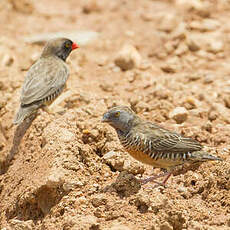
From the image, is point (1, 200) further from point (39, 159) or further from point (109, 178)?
point (109, 178)

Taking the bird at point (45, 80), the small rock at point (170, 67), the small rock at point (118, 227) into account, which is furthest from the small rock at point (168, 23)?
the small rock at point (118, 227)

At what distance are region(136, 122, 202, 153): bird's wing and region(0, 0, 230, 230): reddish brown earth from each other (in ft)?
1.31

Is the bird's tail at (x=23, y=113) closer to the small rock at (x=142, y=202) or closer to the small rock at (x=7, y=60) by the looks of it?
the small rock at (x=7, y=60)

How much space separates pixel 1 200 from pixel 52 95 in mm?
2177

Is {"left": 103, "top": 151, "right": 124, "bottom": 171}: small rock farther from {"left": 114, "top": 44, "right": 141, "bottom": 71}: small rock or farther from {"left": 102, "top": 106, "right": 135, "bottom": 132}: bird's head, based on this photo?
{"left": 114, "top": 44, "right": 141, "bottom": 71}: small rock

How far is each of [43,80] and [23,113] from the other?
3.13 feet

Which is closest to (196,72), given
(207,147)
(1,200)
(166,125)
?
(166,125)

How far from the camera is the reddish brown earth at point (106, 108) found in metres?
5.68

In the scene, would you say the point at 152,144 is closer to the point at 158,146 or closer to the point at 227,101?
the point at 158,146

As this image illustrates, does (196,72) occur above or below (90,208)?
below

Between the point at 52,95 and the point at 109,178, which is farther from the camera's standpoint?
the point at 52,95

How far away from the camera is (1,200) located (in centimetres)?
702

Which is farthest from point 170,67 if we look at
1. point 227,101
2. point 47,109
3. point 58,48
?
point 47,109

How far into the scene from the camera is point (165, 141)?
6.23 metres
